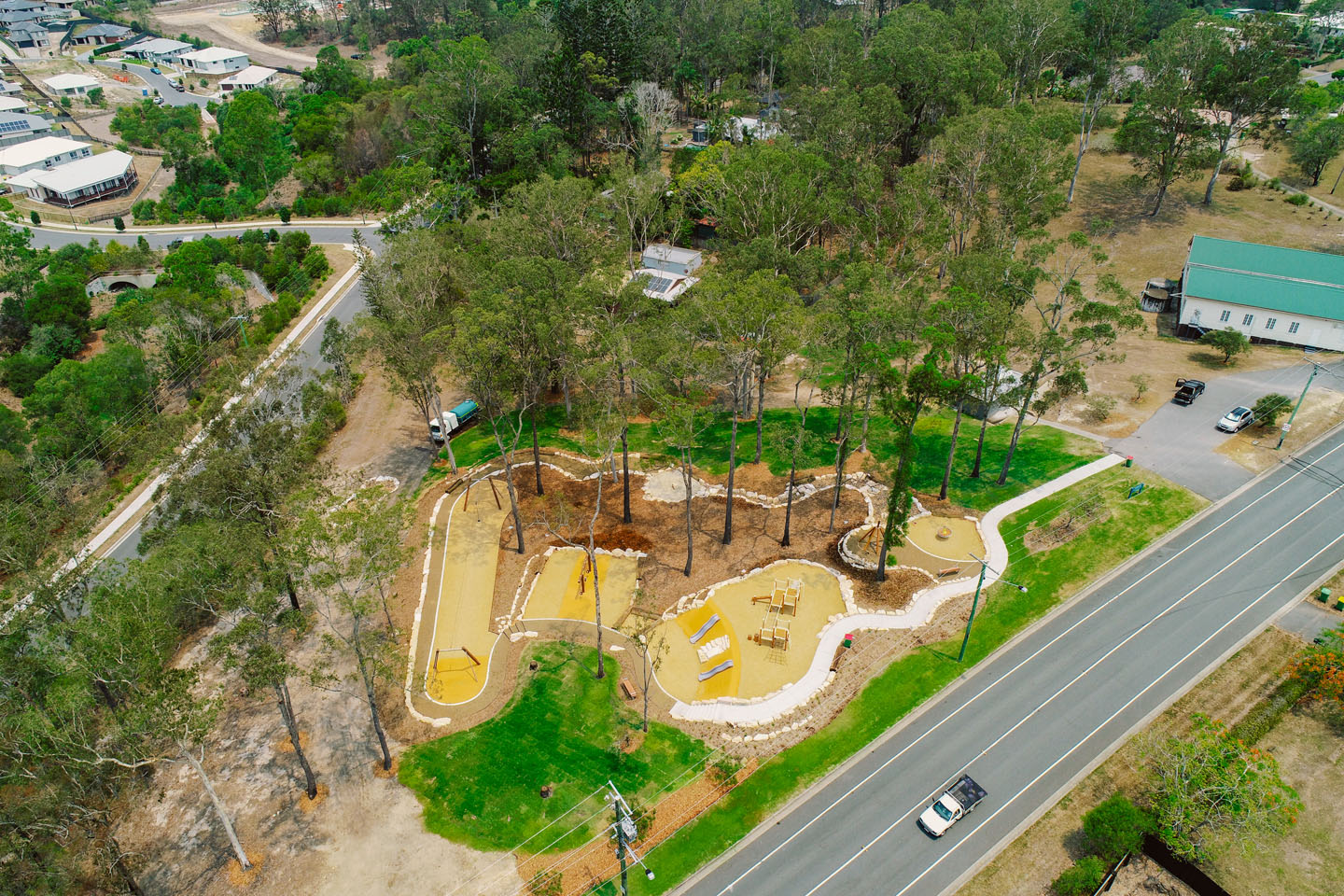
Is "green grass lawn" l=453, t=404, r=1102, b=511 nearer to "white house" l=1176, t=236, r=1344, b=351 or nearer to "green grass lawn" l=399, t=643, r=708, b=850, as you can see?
"green grass lawn" l=399, t=643, r=708, b=850

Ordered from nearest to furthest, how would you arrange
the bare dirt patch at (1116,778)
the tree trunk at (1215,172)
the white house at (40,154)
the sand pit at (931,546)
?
1. the bare dirt patch at (1116,778)
2. the sand pit at (931,546)
3. the tree trunk at (1215,172)
4. the white house at (40,154)

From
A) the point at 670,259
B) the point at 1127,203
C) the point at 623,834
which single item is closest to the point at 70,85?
the point at 670,259

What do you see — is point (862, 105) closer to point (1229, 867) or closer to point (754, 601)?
point (754, 601)

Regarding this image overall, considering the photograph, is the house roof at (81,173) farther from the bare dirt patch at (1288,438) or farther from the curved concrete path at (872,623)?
the bare dirt patch at (1288,438)

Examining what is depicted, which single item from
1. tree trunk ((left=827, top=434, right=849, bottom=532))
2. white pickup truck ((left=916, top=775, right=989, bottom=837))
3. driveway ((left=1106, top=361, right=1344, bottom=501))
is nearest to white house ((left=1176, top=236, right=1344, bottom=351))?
driveway ((left=1106, top=361, right=1344, bottom=501))

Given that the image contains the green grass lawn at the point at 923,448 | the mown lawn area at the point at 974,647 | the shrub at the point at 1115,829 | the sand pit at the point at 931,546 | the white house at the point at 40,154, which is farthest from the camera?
the white house at the point at 40,154

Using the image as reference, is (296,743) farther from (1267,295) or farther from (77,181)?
(77,181)

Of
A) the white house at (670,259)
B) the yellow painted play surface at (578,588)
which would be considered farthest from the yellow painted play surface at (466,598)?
the white house at (670,259)

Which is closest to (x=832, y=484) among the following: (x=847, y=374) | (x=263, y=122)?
(x=847, y=374)
